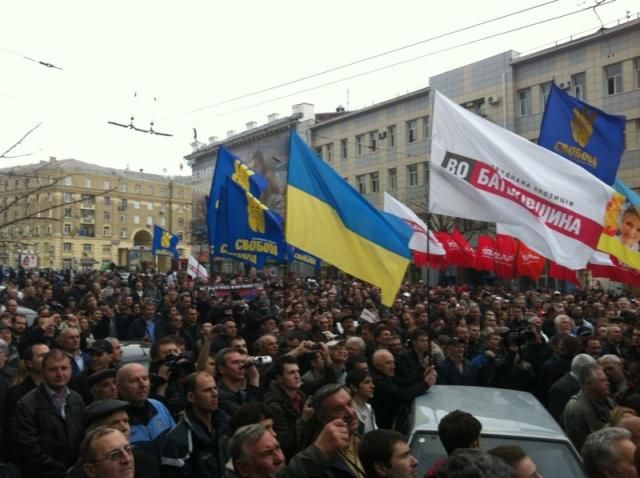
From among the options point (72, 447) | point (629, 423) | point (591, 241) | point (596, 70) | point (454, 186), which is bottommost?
point (72, 447)

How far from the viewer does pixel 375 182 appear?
46.6 m

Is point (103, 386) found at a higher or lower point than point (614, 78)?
lower

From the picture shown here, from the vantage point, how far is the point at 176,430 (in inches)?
161

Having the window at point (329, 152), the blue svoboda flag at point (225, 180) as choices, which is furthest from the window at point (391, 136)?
the blue svoboda flag at point (225, 180)

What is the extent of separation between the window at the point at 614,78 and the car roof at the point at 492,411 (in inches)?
1215

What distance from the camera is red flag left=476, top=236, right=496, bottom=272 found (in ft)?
66.4

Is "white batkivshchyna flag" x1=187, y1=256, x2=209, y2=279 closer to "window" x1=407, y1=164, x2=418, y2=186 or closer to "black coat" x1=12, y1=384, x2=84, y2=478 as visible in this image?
"black coat" x1=12, y1=384, x2=84, y2=478

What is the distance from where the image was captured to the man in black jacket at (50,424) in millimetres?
4477

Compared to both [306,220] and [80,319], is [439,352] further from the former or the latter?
A: [80,319]

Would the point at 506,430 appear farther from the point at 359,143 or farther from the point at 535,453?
the point at 359,143

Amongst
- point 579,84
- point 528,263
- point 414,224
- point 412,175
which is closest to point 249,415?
point 414,224

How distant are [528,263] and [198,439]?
17.1m

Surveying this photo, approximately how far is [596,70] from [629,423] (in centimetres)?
3254

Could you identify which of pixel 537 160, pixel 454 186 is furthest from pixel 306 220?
pixel 537 160
